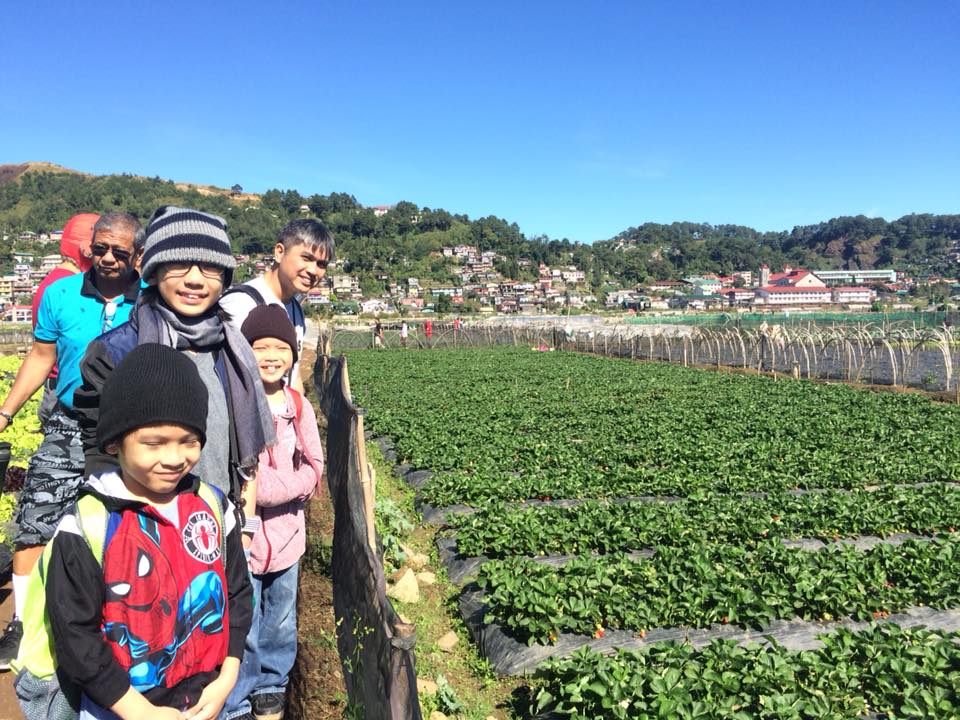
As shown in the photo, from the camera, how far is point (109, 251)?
3291 mm

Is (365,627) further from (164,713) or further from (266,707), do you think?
(164,713)

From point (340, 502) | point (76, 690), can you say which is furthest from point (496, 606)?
point (76, 690)

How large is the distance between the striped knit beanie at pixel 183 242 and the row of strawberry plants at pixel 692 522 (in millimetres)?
4247

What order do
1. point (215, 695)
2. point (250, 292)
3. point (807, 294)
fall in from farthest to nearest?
point (807, 294) → point (250, 292) → point (215, 695)

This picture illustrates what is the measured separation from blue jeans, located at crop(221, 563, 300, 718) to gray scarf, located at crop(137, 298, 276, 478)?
84 cm

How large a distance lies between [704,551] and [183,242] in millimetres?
4871

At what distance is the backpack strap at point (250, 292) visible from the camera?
338cm

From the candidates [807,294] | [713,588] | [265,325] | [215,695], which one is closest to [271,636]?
[215,695]

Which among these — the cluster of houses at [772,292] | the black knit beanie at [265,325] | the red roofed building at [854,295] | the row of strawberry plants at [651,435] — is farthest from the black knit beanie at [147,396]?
the red roofed building at [854,295]

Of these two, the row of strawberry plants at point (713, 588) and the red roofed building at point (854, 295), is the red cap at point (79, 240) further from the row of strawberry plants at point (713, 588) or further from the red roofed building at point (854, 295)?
the red roofed building at point (854, 295)

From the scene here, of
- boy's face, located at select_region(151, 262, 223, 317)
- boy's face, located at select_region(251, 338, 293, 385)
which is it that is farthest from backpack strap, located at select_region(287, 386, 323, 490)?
boy's face, located at select_region(151, 262, 223, 317)

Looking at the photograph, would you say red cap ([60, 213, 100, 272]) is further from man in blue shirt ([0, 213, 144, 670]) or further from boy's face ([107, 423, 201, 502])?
boy's face ([107, 423, 201, 502])

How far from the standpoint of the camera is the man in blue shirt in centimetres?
314

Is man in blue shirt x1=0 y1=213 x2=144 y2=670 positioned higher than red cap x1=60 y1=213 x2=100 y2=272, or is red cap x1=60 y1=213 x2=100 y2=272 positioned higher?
red cap x1=60 y1=213 x2=100 y2=272
